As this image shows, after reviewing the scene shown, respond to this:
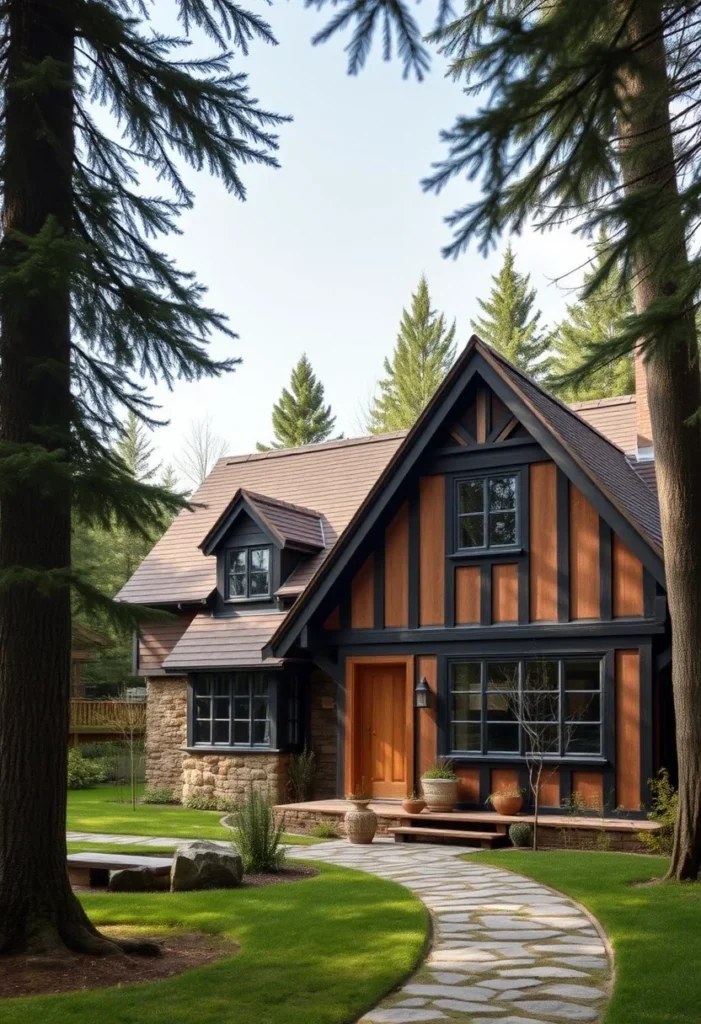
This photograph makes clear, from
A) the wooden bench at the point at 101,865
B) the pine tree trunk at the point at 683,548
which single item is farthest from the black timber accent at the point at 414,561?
the wooden bench at the point at 101,865

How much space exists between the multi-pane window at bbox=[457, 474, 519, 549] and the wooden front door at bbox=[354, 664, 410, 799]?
8.28ft

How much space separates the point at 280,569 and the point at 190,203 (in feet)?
38.5

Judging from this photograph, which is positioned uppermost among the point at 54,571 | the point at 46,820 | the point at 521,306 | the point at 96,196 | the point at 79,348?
the point at 521,306

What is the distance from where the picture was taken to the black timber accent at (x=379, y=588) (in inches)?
704

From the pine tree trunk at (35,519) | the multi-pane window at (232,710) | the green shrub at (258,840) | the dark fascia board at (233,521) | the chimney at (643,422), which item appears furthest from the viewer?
the dark fascia board at (233,521)

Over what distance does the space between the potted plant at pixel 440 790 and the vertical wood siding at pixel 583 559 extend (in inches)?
114

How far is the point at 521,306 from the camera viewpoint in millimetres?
45938

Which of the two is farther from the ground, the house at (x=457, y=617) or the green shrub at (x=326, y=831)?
the house at (x=457, y=617)

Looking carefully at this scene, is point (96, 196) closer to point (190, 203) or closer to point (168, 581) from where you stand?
point (190, 203)

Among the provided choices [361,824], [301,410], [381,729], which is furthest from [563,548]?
[301,410]

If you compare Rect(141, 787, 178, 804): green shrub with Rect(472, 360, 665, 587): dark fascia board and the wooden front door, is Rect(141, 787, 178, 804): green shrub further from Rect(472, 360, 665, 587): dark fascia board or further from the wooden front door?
Rect(472, 360, 665, 587): dark fascia board

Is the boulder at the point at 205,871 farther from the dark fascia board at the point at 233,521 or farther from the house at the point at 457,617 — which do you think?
the dark fascia board at the point at 233,521

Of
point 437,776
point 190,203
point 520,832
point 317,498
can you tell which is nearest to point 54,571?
point 190,203

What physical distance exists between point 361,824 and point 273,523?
6956mm
